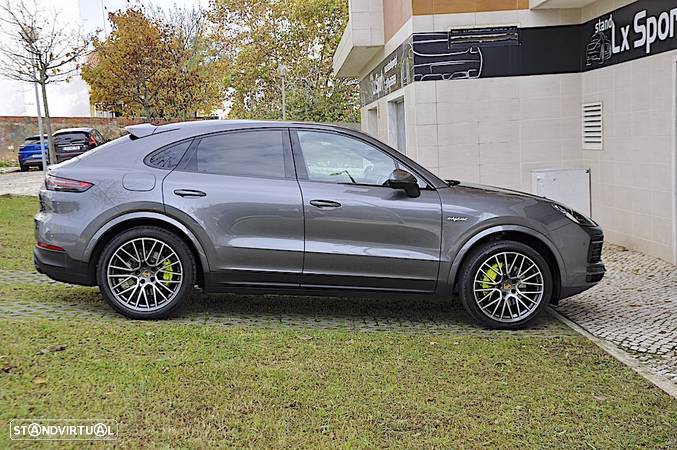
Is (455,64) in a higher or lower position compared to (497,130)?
higher

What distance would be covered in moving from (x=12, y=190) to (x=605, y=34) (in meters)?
15.7

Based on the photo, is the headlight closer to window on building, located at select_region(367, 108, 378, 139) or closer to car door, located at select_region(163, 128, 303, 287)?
car door, located at select_region(163, 128, 303, 287)

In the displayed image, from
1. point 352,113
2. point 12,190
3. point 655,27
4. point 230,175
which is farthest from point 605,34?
point 352,113

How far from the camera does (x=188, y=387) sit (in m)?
4.80

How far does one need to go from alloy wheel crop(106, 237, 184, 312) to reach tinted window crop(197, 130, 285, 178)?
0.76 m

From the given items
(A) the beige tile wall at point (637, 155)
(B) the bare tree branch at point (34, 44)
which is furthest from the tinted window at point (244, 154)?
(B) the bare tree branch at point (34, 44)

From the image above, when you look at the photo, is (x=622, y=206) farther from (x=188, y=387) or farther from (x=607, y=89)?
(x=188, y=387)

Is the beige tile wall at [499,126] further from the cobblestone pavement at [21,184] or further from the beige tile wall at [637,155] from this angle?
the cobblestone pavement at [21,184]

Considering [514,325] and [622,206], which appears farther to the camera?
[622,206]

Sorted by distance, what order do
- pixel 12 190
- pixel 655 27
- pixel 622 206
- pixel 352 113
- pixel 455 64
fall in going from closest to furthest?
pixel 655 27, pixel 622 206, pixel 455 64, pixel 12 190, pixel 352 113

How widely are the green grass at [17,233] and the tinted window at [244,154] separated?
3.06 meters

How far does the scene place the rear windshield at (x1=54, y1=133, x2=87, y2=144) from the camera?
30109mm

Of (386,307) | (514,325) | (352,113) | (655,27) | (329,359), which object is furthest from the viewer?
(352,113)

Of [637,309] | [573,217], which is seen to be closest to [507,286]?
[573,217]
